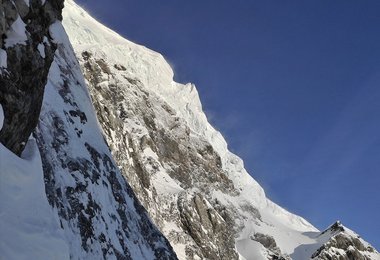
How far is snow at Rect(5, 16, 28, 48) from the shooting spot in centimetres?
1357

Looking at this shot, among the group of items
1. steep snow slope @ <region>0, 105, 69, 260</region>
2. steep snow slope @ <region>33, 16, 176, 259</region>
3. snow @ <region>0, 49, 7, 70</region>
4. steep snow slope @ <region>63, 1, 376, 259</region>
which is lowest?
steep snow slope @ <region>0, 105, 69, 260</region>

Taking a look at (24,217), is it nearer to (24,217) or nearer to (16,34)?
(24,217)

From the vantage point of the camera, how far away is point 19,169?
38.3 feet

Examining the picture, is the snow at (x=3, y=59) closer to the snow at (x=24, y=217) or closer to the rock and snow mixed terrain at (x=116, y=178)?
the rock and snow mixed terrain at (x=116, y=178)

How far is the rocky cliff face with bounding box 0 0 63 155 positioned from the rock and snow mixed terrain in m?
0.08

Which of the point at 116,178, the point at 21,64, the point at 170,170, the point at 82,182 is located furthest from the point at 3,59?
the point at 170,170

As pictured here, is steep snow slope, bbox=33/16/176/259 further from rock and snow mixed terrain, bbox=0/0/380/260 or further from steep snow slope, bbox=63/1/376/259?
steep snow slope, bbox=63/1/376/259

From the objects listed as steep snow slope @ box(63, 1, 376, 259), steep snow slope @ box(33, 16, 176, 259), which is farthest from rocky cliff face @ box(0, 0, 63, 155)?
steep snow slope @ box(63, 1, 376, 259)

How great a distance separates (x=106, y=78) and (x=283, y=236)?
184 feet

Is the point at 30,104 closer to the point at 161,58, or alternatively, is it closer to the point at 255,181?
the point at 161,58

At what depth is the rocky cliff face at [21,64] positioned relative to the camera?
13.2 metres

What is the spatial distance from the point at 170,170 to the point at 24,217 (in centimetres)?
7651

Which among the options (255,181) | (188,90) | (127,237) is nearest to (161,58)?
(188,90)

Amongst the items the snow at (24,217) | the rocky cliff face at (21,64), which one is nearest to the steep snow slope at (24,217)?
the snow at (24,217)
